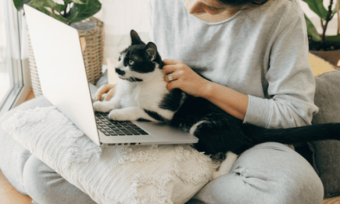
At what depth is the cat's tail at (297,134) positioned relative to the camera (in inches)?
31.0

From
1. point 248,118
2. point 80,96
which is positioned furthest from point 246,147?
point 80,96

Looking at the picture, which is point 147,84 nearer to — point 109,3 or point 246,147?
point 246,147

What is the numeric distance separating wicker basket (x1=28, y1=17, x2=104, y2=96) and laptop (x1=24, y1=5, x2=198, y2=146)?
2.44 feet

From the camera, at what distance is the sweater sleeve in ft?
2.77

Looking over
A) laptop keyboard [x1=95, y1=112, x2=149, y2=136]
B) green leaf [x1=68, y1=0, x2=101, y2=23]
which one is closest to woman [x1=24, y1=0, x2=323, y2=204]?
laptop keyboard [x1=95, y1=112, x2=149, y2=136]

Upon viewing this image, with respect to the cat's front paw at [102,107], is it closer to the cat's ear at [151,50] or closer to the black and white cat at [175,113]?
the black and white cat at [175,113]

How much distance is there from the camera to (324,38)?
179 centimetres

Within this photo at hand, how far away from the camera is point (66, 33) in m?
0.55

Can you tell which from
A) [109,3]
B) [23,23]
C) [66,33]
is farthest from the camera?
[109,3]

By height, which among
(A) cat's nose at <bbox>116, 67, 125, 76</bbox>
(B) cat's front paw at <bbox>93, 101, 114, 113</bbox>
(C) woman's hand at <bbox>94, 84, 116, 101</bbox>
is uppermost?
(A) cat's nose at <bbox>116, 67, 125, 76</bbox>

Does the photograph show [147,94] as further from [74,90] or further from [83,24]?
[83,24]

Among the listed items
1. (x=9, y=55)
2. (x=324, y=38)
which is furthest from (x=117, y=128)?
(x=324, y=38)

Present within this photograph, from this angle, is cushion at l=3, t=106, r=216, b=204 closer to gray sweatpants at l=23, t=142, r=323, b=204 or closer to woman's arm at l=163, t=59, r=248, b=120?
gray sweatpants at l=23, t=142, r=323, b=204

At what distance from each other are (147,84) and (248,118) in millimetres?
382
